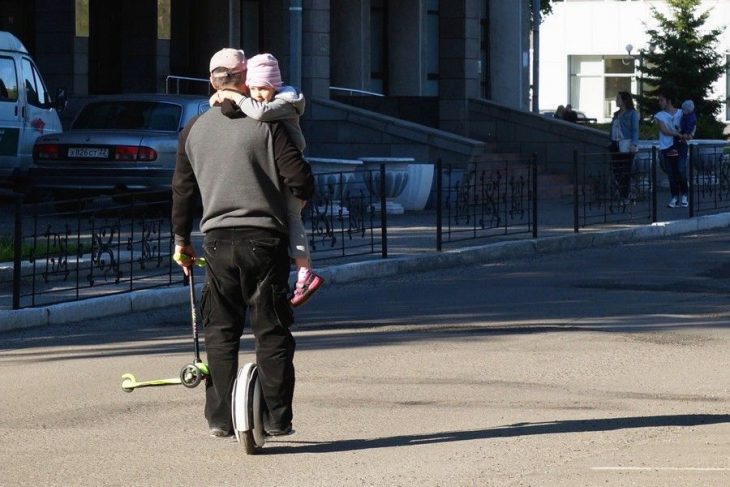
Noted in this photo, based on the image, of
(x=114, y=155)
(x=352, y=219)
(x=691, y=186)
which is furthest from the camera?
(x=691, y=186)

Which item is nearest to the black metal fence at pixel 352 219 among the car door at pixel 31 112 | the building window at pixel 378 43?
the car door at pixel 31 112

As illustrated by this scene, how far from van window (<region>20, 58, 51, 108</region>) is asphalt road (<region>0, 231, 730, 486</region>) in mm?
9811

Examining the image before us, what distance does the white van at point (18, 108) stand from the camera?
2169 centimetres

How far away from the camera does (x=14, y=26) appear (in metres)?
30.2

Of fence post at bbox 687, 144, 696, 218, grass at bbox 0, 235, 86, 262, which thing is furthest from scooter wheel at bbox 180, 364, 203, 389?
fence post at bbox 687, 144, 696, 218

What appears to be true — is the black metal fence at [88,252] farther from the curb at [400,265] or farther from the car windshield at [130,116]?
the car windshield at [130,116]

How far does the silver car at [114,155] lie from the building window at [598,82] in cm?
5392

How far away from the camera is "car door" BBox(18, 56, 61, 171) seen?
72.4 ft

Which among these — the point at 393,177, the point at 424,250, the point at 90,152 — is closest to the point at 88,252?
the point at 424,250

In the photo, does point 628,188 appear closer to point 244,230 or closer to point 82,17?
point 82,17

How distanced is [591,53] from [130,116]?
54.2 m

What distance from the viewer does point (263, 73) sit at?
7.09 m

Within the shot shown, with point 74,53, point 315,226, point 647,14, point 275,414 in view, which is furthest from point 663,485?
point 647,14

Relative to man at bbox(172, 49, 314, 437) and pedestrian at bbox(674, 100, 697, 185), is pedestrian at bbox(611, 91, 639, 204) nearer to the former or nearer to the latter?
pedestrian at bbox(674, 100, 697, 185)
